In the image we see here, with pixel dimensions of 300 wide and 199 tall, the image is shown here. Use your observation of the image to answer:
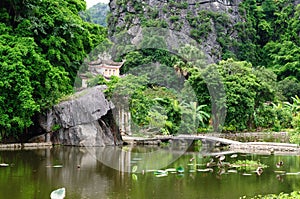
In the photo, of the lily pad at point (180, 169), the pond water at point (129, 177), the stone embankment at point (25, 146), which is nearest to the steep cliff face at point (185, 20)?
the stone embankment at point (25, 146)

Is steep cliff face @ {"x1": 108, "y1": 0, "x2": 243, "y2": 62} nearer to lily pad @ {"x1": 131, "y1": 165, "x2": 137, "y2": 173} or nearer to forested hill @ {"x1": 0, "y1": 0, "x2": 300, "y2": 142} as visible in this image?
forested hill @ {"x1": 0, "y1": 0, "x2": 300, "y2": 142}

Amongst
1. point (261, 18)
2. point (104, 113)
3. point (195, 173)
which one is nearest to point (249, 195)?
point (195, 173)

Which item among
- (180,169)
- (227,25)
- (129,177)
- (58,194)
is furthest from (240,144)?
(227,25)

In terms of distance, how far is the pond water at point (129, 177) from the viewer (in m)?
9.75

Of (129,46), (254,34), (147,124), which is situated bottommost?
(147,124)

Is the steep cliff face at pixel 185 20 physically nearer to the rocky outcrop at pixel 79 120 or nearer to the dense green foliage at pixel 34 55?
the dense green foliage at pixel 34 55

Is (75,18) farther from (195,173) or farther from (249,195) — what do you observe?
(249,195)

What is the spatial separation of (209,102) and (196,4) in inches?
944

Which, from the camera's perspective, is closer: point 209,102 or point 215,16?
point 209,102

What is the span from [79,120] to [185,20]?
29.1 meters

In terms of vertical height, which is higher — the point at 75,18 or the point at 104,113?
the point at 75,18

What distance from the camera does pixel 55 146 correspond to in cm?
1988

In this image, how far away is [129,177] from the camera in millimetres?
11883

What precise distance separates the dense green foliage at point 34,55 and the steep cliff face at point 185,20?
24.2 meters
